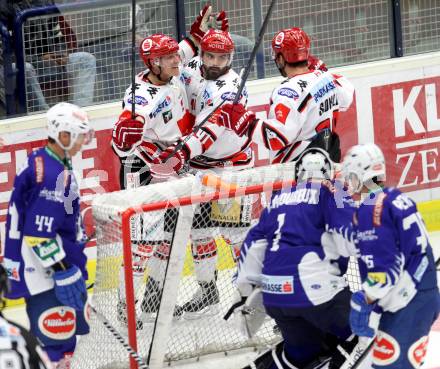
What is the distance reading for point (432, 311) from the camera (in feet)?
16.9

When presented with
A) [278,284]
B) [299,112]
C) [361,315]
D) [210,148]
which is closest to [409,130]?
[210,148]

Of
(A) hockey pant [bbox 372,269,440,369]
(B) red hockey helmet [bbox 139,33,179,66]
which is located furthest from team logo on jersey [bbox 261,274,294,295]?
(B) red hockey helmet [bbox 139,33,179,66]

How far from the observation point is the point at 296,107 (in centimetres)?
669

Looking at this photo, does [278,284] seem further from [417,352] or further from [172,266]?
[172,266]

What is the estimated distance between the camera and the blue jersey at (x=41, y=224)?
5457 mm

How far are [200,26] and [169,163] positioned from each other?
41.4 inches

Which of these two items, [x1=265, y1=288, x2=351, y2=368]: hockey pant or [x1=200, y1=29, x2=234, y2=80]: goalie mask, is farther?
[x1=200, y1=29, x2=234, y2=80]: goalie mask

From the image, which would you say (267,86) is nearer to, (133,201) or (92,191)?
(92,191)

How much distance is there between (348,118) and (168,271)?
280 centimetres

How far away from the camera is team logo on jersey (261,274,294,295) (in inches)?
212

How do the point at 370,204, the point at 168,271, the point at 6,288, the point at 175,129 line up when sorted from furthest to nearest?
the point at 175,129
the point at 168,271
the point at 370,204
the point at 6,288

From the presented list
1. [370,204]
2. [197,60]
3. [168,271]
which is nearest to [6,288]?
[370,204]

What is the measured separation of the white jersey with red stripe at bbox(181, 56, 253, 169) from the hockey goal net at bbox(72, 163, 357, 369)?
400mm

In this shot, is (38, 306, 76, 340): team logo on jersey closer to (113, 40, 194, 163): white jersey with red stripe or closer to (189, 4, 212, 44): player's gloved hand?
(113, 40, 194, 163): white jersey with red stripe
